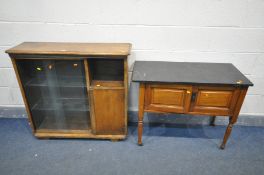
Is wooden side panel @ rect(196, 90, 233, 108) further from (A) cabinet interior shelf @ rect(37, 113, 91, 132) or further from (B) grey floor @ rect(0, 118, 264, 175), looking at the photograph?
(A) cabinet interior shelf @ rect(37, 113, 91, 132)

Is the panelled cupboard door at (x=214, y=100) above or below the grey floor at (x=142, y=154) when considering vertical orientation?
above

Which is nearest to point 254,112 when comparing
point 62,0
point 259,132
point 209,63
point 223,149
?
point 259,132

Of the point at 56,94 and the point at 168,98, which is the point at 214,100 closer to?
the point at 168,98

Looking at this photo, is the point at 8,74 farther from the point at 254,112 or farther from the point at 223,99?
the point at 254,112

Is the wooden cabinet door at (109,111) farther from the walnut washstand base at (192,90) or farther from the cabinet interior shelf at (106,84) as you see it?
the walnut washstand base at (192,90)

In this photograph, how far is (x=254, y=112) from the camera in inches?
95.3

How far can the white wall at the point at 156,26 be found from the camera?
1.91 m

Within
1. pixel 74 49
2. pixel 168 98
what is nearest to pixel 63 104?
→ pixel 74 49

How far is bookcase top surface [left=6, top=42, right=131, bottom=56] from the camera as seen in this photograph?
66.1 inches

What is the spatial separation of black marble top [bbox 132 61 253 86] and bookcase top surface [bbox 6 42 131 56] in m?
0.25

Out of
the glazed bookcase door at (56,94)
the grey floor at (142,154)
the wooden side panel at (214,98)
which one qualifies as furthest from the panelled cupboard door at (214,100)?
the glazed bookcase door at (56,94)

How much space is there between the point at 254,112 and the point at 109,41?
1.97 meters

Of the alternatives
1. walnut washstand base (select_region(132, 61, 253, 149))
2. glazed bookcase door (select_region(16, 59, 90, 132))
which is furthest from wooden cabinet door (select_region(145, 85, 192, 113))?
glazed bookcase door (select_region(16, 59, 90, 132))

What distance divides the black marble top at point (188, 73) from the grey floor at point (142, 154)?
0.84m
